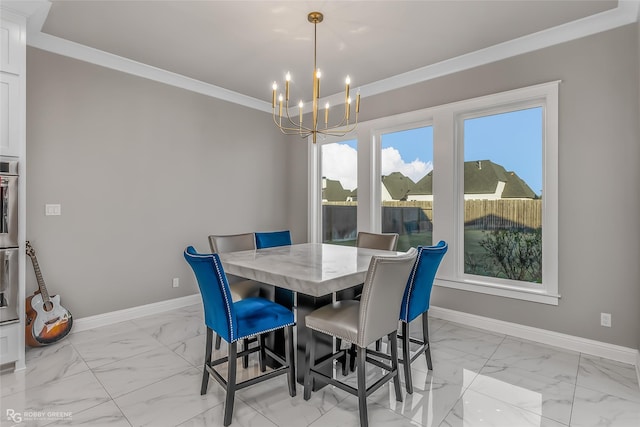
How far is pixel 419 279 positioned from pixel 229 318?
1.22 m

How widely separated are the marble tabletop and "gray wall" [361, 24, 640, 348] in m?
1.67

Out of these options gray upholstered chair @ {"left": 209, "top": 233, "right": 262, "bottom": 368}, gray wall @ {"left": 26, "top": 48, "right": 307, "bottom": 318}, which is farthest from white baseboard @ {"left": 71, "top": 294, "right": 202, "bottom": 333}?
gray upholstered chair @ {"left": 209, "top": 233, "right": 262, "bottom": 368}

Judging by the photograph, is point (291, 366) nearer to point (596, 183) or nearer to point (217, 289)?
point (217, 289)

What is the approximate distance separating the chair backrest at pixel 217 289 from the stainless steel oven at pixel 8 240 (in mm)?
1519

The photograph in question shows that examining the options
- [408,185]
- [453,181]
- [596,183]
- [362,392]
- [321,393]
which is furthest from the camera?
[408,185]

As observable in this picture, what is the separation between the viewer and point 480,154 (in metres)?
3.43

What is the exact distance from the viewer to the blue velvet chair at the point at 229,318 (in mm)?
1811

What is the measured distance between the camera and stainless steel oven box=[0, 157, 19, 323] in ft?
7.73

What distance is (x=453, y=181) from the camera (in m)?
3.49

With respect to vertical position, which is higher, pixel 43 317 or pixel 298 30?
pixel 298 30

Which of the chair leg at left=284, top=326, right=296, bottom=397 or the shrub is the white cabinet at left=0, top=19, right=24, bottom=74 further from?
the shrub

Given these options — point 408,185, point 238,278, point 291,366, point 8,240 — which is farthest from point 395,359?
point 8,240

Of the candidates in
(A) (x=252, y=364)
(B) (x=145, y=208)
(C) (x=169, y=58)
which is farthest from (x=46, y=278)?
(C) (x=169, y=58)

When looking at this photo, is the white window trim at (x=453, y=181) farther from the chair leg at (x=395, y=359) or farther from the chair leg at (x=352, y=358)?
the chair leg at (x=395, y=359)
